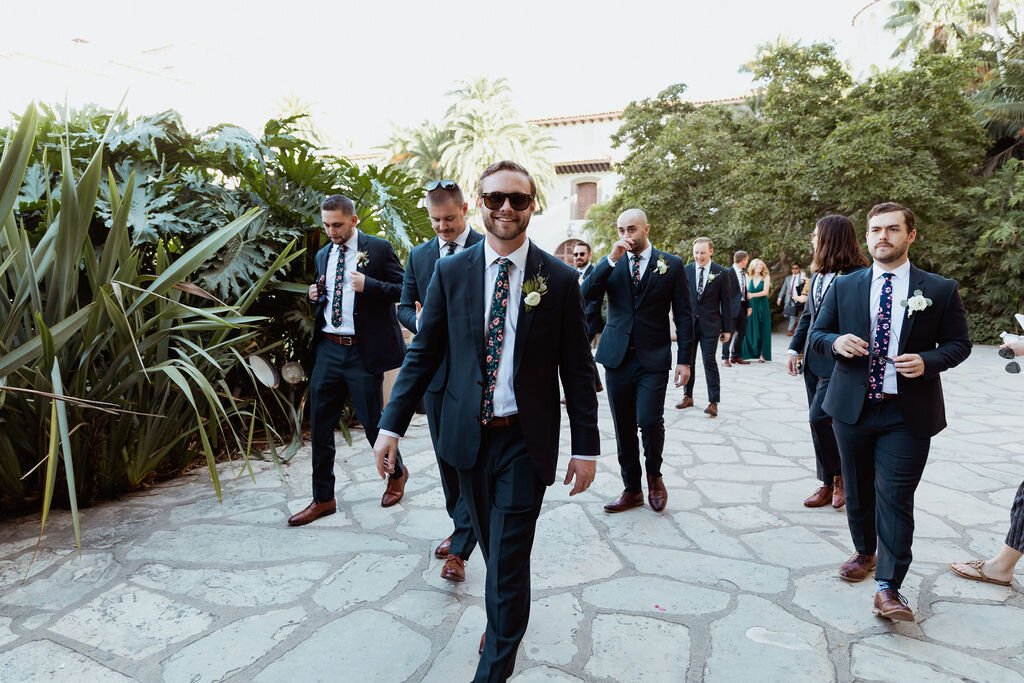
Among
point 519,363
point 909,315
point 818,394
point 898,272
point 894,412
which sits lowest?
point 818,394

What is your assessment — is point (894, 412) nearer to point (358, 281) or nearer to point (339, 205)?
point (358, 281)

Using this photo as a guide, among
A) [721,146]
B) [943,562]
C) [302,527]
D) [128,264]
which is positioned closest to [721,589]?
[943,562]

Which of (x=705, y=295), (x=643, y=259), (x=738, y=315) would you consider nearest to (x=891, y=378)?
(x=643, y=259)

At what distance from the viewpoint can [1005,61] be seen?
727 inches

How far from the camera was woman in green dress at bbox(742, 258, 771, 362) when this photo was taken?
43.1 ft

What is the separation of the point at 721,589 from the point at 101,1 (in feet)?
74.0

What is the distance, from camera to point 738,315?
1267 centimetres

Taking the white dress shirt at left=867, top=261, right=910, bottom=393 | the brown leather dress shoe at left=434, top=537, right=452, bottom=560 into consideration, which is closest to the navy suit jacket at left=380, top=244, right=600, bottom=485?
the brown leather dress shoe at left=434, top=537, right=452, bottom=560

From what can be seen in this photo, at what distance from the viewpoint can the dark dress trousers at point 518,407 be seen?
245 cm

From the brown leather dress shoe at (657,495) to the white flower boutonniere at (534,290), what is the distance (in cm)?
264

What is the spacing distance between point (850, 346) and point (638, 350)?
152cm

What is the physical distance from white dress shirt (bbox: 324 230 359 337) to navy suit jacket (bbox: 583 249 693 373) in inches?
63.5

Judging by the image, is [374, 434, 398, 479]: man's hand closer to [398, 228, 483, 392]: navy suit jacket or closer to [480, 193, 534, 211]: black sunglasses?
[480, 193, 534, 211]: black sunglasses

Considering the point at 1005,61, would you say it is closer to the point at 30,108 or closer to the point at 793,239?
the point at 793,239
